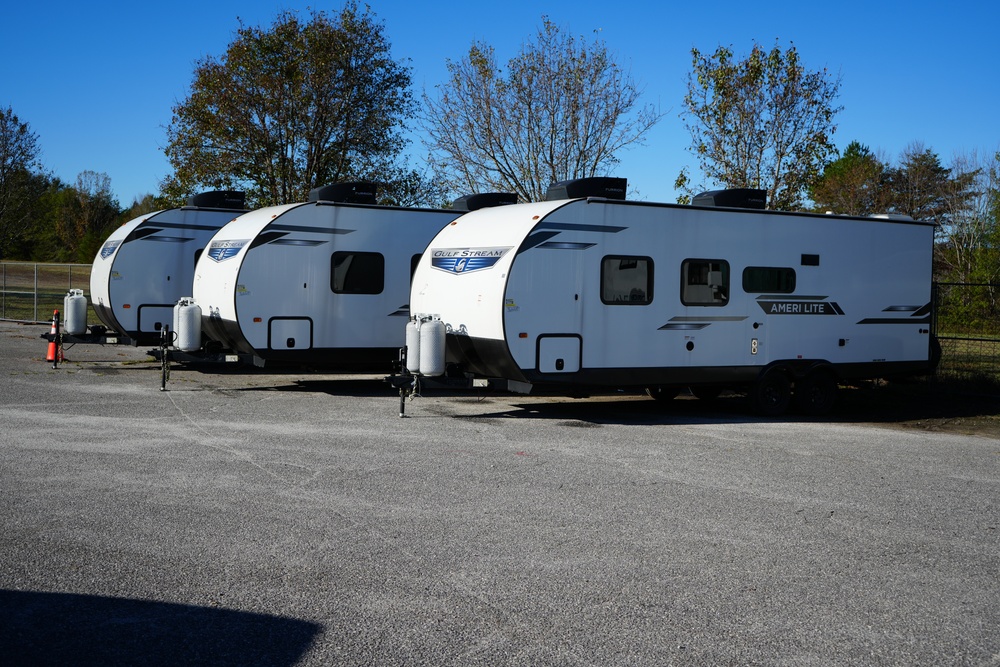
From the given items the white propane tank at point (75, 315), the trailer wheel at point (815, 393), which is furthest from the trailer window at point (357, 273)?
the trailer wheel at point (815, 393)

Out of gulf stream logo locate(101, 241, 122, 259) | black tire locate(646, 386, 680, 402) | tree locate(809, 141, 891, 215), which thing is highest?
tree locate(809, 141, 891, 215)

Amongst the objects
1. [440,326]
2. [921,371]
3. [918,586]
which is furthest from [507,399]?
[918,586]

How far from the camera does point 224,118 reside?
25375mm

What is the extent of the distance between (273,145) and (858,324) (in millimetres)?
16437

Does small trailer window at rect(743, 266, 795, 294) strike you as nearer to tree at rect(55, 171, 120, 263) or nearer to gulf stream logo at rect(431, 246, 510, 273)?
gulf stream logo at rect(431, 246, 510, 273)

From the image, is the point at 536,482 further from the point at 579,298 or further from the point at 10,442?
the point at 10,442

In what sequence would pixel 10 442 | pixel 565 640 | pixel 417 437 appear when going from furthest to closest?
pixel 417 437 → pixel 10 442 → pixel 565 640

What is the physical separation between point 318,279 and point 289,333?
93 centimetres

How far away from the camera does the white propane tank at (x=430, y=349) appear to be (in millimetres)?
12938

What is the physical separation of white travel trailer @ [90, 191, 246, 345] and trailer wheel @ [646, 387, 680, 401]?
870 cm

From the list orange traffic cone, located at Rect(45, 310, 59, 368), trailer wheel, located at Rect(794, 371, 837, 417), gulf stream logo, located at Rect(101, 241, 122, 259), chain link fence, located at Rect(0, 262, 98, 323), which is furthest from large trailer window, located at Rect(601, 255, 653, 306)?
chain link fence, located at Rect(0, 262, 98, 323)

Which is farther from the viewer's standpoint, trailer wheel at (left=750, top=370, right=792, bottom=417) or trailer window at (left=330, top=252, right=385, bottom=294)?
trailer window at (left=330, top=252, right=385, bottom=294)

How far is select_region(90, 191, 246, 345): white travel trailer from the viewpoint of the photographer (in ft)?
59.1

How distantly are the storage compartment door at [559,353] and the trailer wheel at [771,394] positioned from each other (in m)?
2.93
